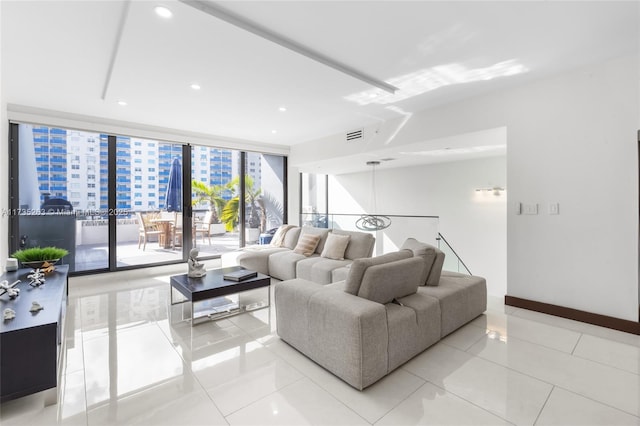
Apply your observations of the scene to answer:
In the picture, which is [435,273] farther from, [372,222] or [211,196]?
[211,196]

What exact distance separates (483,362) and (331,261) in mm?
2285

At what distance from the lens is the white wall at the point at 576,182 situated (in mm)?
2807

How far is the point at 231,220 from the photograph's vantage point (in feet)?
20.5

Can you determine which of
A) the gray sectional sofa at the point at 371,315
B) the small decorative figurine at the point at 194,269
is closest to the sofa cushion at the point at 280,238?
the small decorative figurine at the point at 194,269

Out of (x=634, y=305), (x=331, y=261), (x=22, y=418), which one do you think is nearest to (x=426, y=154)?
(x=331, y=261)

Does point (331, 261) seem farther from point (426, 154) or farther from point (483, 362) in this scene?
point (426, 154)

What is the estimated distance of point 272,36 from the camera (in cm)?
243

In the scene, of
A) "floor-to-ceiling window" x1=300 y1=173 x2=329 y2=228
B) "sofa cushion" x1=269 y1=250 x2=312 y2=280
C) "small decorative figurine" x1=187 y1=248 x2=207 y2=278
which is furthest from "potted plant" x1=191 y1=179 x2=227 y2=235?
"small decorative figurine" x1=187 y1=248 x2=207 y2=278

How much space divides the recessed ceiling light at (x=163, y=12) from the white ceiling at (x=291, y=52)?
4 centimetres

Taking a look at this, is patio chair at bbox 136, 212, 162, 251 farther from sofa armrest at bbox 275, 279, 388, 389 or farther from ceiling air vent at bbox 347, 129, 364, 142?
sofa armrest at bbox 275, 279, 388, 389

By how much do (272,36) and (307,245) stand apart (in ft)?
10.2

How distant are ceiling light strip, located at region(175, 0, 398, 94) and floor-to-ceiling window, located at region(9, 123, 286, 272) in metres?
3.73

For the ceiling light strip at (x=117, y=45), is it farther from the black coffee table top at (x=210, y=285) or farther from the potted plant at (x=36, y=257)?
the black coffee table top at (x=210, y=285)

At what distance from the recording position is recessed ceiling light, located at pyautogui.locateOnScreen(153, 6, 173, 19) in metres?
2.08
